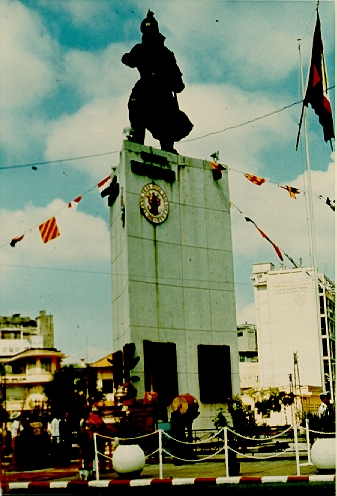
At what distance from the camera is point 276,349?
79.8 meters

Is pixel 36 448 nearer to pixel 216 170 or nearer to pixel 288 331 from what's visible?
pixel 216 170

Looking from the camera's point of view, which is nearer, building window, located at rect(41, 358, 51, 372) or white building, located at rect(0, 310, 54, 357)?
building window, located at rect(41, 358, 51, 372)

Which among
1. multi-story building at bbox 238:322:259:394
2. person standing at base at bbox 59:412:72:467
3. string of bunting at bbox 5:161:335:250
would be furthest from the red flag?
multi-story building at bbox 238:322:259:394

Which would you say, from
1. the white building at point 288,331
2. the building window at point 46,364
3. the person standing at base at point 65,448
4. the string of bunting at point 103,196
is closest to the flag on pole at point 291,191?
the string of bunting at point 103,196

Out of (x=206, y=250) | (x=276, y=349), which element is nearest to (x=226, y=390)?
(x=206, y=250)

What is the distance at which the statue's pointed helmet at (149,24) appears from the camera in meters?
21.4

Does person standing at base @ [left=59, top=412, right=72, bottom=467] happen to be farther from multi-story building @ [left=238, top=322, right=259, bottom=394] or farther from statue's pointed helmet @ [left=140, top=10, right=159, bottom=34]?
multi-story building @ [left=238, top=322, right=259, bottom=394]

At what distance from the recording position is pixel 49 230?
2012 centimetres

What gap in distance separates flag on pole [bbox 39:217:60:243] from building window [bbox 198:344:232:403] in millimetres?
5445

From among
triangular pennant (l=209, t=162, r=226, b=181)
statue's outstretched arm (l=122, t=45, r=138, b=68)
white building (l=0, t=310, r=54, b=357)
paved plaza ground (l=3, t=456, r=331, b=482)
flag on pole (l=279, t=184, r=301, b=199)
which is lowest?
paved plaza ground (l=3, t=456, r=331, b=482)

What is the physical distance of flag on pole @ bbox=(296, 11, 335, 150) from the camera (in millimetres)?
18344

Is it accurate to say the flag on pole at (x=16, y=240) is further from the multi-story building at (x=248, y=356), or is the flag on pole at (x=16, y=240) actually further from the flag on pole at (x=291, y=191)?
the multi-story building at (x=248, y=356)

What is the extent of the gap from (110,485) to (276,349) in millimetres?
68430

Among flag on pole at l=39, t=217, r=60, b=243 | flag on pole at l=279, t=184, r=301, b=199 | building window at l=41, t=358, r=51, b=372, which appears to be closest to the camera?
flag on pole at l=39, t=217, r=60, b=243
